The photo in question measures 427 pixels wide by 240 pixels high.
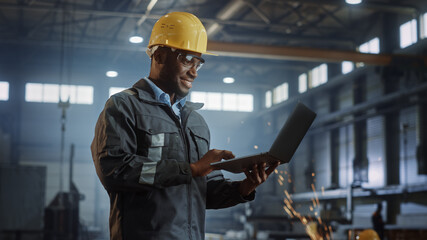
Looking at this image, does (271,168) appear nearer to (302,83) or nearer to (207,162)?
(207,162)

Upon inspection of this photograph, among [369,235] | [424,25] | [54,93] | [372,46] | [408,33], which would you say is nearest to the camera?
[369,235]

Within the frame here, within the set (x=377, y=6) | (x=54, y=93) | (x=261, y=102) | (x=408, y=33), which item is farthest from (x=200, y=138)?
(x=261, y=102)

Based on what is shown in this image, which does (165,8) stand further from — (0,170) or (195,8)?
(0,170)

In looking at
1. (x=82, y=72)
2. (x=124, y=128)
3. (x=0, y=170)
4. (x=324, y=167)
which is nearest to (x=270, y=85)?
(x=324, y=167)

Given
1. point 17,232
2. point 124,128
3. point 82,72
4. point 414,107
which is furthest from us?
point 82,72

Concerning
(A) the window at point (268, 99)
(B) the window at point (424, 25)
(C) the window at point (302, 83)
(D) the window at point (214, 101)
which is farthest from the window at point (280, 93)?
(B) the window at point (424, 25)

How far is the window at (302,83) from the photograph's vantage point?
23.4 metres

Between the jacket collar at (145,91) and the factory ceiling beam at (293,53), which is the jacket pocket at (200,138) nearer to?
the jacket collar at (145,91)

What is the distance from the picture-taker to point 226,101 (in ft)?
86.7

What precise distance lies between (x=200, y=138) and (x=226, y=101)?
2394 cm

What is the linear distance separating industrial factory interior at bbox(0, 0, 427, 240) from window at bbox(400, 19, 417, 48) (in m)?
0.07

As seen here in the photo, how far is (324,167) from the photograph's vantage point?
2141cm

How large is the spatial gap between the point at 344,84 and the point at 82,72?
457 inches

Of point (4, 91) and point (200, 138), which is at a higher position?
point (4, 91)
